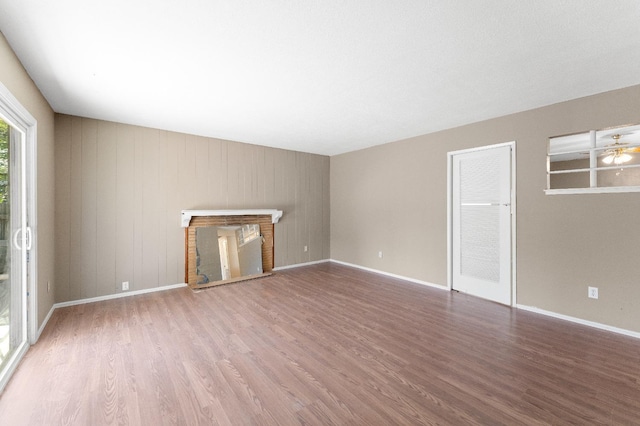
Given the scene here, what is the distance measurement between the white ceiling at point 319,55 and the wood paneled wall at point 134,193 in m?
0.51

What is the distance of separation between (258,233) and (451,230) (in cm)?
326

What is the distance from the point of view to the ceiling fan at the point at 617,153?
109 inches

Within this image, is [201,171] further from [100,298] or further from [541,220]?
[541,220]

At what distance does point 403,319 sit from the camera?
3.07 meters

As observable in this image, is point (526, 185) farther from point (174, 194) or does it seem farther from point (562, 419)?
point (174, 194)

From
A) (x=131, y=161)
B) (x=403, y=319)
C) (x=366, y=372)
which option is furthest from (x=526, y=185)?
(x=131, y=161)

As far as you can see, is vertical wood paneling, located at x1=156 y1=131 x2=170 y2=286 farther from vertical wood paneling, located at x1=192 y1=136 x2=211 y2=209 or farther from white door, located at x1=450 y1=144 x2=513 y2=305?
white door, located at x1=450 y1=144 x2=513 y2=305

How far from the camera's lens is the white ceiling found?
1.68 metres

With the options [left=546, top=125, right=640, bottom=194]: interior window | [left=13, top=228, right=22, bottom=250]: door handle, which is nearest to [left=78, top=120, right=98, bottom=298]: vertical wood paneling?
[left=13, top=228, right=22, bottom=250]: door handle

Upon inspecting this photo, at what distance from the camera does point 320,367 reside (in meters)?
2.14

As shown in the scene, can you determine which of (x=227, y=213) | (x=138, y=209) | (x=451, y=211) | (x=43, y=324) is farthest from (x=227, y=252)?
(x=451, y=211)

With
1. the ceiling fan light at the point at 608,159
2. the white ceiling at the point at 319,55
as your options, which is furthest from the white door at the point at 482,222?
the ceiling fan light at the point at 608,159

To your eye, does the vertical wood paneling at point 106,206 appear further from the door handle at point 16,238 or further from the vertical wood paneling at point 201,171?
the door handle at point 16,238

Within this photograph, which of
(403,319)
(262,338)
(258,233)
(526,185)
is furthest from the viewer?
(258,233)
